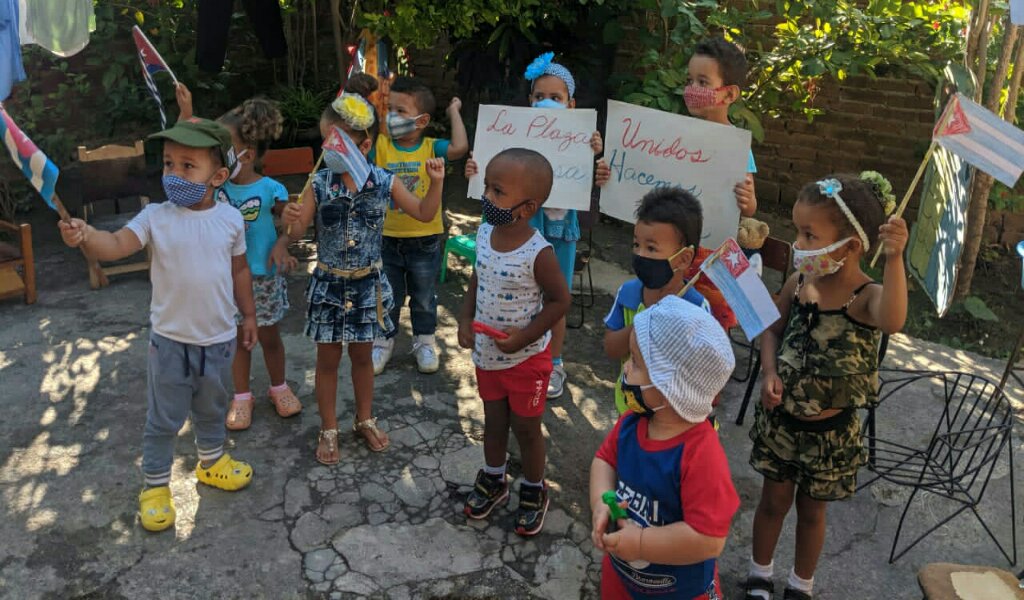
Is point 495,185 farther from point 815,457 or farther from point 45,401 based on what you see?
point 45,401

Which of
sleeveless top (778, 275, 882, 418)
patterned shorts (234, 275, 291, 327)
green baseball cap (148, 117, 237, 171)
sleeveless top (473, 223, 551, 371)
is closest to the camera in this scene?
sleeveless top (778, 275, 882, 418)

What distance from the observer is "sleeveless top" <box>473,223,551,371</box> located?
11.0ft

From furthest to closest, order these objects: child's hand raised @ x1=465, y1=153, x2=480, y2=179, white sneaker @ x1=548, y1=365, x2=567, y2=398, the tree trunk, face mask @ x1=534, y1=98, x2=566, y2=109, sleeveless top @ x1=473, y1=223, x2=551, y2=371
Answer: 1. the tree trunk
2. white sneaker @ x1=548, y1=365, x2=567, y2=398
3. face mask @ x1=534, y1=98, x2=566, y2=109
4. child's hand raised @ x1=465, y1=153, x2=480, y2=179
5. sleeveless top @ x1=473, y1=223, x2=551, y2=371

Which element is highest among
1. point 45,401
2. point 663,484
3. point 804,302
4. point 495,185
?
point 495,185

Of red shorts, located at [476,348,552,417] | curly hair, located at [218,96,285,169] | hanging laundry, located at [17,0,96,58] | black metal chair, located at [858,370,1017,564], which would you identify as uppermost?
hanging laundry, located at [17,0,96,58]

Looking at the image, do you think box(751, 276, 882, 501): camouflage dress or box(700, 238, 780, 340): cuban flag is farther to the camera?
box(751, 276, 882, 501): camouflage dress

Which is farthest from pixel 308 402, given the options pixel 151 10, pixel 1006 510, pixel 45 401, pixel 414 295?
pixel 151 10

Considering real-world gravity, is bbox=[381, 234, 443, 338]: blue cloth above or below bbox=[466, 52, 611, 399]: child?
below

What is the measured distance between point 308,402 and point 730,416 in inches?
87.6

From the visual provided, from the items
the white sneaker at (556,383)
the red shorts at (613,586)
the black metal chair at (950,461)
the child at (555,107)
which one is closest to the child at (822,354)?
the black metal chair at (950,461)

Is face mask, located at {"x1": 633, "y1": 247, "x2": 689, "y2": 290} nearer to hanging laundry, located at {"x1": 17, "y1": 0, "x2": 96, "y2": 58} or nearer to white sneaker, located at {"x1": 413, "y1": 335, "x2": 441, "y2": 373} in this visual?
white sneaker, located at {"x1": 413, "y1": 335, "x2": 441, "y2": 373}

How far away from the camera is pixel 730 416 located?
4.62 metres

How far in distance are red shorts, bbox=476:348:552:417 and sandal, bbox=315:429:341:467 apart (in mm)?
932

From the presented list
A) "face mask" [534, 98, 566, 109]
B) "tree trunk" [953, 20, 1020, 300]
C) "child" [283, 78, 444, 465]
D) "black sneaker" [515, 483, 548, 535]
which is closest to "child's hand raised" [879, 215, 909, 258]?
"black sneaker" [515, 483, 548, 535]
